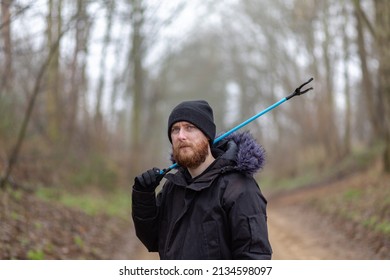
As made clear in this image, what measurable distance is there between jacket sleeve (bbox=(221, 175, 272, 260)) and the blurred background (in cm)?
151

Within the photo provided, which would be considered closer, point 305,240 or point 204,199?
point 204,199

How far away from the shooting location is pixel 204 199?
318 cm

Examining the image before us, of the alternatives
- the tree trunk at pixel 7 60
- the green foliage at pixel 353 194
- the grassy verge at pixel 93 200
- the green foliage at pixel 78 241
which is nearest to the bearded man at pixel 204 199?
the green foliage at pixel 78 241

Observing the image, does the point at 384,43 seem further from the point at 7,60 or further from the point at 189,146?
the point at 189,146

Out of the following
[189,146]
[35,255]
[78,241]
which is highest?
[78,241]

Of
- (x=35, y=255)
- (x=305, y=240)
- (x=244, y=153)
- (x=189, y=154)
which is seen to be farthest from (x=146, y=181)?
(x=305, y=240)

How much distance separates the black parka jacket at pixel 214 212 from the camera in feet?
9.92

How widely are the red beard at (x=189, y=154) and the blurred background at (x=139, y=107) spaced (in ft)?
3.81

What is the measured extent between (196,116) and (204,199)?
580 millimetres

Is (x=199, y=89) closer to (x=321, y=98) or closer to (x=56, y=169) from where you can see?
(x=321, y=98)

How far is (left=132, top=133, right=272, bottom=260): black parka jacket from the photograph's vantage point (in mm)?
3023

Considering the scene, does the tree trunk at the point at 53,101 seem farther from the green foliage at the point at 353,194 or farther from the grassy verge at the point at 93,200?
the green foliage at the point at 353,194

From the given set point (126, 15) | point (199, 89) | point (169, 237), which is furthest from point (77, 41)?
point (199, 89)

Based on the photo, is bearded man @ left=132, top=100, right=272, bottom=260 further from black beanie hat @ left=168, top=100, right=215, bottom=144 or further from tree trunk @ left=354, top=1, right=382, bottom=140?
tree trunk @ left=354, top=1, right=382, bottom=140
